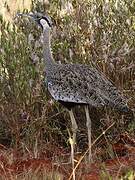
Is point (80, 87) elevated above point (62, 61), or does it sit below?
below

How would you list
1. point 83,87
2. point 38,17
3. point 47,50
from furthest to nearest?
point 38,17, point 47,50, point 83,87

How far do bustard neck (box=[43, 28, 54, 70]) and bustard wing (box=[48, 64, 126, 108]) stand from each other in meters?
0.14

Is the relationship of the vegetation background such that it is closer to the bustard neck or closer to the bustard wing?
the bustard neck

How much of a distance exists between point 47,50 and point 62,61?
0.49m

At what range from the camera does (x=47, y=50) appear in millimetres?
5445

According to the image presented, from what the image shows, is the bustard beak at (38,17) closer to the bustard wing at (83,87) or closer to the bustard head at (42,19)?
the bustard head at (42,19)

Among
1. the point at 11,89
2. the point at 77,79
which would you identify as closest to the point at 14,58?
the point at 11,89

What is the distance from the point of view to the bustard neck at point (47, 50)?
537 cm

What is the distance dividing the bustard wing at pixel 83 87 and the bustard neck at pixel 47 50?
0.45 feet

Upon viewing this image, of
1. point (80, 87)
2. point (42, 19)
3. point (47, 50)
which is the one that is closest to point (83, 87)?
point (80, 87)

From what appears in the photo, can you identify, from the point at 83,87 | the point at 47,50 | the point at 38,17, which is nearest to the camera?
the point at 83,87

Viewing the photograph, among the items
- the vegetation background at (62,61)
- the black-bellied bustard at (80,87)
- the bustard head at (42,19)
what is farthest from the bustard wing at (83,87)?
the bustard head at (42,19)

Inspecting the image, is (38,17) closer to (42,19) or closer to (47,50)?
(42,19)

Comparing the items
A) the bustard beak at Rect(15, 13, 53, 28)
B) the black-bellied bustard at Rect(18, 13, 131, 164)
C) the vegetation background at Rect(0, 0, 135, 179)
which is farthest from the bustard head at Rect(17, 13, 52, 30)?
the black-bellied bustard at Rect(18, 13, 131, 164)
